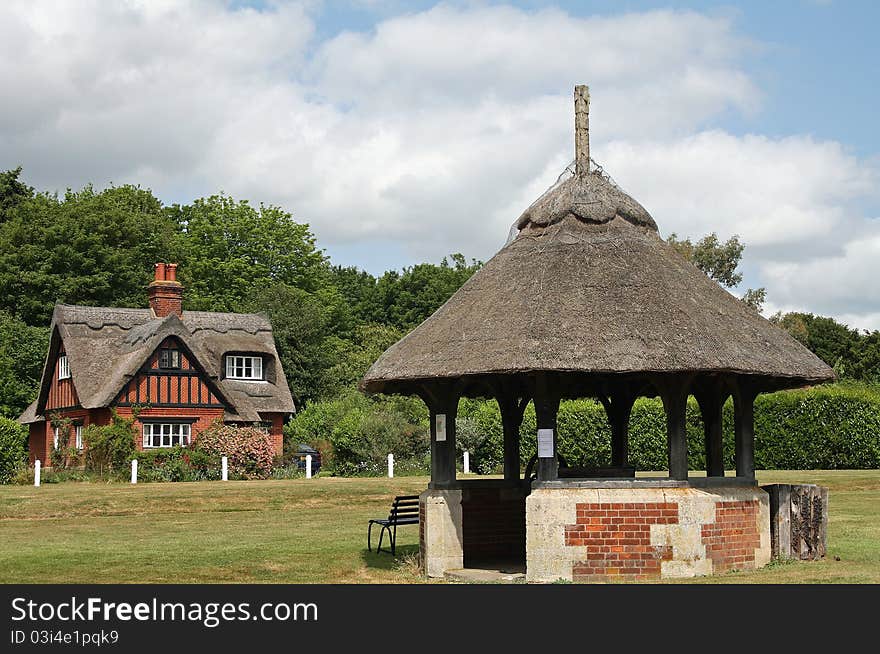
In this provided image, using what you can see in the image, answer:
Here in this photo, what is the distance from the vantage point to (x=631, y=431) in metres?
38.8

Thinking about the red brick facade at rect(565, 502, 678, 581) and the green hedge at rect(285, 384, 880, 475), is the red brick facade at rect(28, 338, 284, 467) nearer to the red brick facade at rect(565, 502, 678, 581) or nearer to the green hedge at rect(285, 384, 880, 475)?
the green hedge at rect(285, 384, 880, 475)

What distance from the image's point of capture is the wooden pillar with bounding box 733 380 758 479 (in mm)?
16469

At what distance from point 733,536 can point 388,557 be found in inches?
224

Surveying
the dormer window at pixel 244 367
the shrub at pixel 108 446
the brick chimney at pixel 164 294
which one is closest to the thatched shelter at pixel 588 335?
the shrub at pixel 108 446

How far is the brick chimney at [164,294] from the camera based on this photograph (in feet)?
158

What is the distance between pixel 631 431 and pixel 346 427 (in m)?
9.89

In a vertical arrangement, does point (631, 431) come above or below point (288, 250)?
below

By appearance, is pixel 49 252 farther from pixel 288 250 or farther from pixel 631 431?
pixel 631 431

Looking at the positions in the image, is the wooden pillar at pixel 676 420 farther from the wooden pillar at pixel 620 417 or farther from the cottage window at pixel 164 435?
the cottage window at pixel 164 435

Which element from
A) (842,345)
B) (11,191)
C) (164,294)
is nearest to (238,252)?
(11,191)

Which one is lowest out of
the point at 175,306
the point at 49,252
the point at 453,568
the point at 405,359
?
the point at 453,568

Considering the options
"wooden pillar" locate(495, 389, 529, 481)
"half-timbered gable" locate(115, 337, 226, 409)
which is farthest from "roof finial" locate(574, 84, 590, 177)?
"half-timbered gable" locate(115, 337, 226, 409)

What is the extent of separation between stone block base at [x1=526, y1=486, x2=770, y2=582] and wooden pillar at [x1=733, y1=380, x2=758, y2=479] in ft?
5.22

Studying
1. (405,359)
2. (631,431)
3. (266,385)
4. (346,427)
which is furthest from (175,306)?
(405,359)
